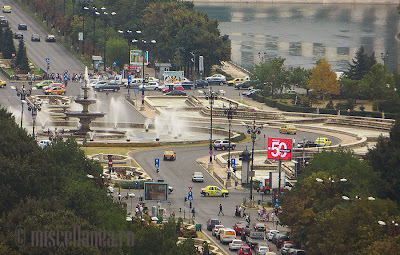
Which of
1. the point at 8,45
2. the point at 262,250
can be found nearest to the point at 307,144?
the point at 262,250

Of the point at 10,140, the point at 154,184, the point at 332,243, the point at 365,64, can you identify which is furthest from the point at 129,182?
the point at 365,64

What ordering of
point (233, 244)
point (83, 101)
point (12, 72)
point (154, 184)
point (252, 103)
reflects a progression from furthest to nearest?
point (12, 72) → point (252, 103) → point (83, 101) → point (154, 184) → point (233, 244)

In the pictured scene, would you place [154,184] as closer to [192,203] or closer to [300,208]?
[192,203]

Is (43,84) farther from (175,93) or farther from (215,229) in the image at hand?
(215,229)

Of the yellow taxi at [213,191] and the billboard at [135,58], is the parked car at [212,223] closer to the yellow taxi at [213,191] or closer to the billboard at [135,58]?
the yellow taxi at [213,191]

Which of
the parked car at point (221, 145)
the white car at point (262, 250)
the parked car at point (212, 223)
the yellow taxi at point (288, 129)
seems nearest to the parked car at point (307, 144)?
the parked car at point (221, 145)

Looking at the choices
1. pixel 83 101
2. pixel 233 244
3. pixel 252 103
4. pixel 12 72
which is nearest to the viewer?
pixel 233 244

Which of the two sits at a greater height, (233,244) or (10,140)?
(10,140)
